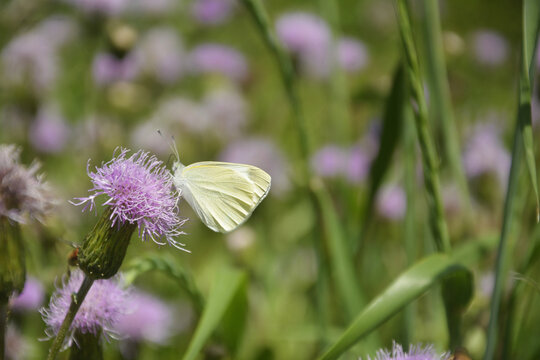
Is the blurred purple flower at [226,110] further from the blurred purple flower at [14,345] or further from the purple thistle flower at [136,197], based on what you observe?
the purple thistle flower at [136,197]

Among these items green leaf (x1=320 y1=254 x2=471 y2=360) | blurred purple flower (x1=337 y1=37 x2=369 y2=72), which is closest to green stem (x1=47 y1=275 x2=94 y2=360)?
green leaf (x1=320 y1=254 x2=471 y2=360)

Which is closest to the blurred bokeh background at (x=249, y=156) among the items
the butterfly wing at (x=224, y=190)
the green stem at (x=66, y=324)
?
the butterfly wing at (x=224, y=190)

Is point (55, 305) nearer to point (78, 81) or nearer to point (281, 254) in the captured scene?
point (281, 254)

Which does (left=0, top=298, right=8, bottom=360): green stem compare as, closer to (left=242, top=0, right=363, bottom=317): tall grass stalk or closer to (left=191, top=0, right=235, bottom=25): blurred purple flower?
(left=242, top=0, right=363, bottom=317): tall grass stalk

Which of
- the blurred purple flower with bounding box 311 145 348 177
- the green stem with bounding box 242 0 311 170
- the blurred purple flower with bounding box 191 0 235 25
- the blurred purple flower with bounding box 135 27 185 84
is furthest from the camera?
the blurred purple flower with bounding box 191 0 235 25

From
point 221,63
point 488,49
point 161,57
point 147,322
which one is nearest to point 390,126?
point 147,322

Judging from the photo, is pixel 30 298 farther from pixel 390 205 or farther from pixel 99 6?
pixel 390 205
